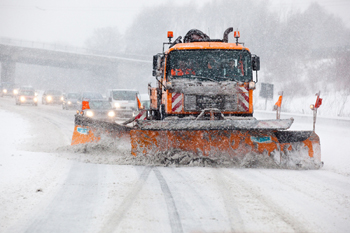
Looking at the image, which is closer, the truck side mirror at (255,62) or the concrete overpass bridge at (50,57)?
the truck side mirror at (255,62)

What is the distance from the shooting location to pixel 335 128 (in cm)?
1534

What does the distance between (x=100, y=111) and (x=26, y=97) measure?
18294mm

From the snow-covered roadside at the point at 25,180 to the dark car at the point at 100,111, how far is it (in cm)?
747

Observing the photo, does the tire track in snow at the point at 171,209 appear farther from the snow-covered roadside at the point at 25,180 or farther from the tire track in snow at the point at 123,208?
the snow-covered roadside at the point at 25,180

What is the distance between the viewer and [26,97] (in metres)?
32.9

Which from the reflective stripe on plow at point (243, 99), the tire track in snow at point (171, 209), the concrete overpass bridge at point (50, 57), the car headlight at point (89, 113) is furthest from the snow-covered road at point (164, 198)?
the concrete overpass bridge at point (50, 57)

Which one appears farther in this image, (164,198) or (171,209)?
(164,198)

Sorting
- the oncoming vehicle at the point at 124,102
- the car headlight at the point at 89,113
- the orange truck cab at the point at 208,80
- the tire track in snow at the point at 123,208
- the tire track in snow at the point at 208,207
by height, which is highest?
the orange truck cab at the point at 208,80

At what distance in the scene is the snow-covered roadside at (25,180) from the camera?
439 centimetres

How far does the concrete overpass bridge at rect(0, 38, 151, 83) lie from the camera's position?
5744 centimetres

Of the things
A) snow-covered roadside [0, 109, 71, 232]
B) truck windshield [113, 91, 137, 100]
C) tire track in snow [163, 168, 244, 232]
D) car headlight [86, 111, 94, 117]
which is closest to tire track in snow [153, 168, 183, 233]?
tire track in snow [163, 168, 244, 232]

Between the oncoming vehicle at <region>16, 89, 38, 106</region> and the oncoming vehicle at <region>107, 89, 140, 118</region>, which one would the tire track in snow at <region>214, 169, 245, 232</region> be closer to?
the oncoming vehicle at <region>107, 89, 140, 118</region>

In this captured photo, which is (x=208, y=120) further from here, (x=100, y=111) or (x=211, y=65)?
(x=100, y=111)

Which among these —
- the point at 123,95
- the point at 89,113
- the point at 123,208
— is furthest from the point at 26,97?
the point at 123,208
